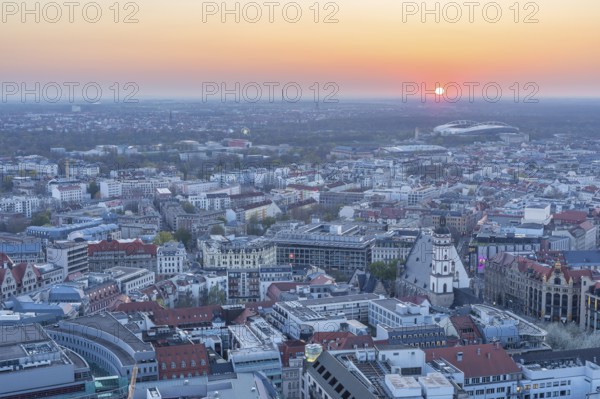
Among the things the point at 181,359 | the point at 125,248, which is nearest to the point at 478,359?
the point at 181,359

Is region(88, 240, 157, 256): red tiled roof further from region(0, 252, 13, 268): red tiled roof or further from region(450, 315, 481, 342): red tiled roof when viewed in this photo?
region(450, 315, 481, 342): red tiled roof

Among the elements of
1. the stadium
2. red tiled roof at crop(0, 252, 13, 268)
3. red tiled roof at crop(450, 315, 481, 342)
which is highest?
the stadium

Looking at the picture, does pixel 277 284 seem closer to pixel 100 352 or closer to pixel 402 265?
pixel 402 265

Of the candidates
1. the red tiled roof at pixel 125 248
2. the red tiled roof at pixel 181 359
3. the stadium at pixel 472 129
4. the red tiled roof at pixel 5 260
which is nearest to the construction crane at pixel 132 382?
the red tiled roof at pixel 181 359

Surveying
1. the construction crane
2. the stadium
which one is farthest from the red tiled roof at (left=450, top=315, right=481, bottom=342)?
the stadium

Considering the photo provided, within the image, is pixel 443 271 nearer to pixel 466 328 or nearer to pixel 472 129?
pixel 466 328
